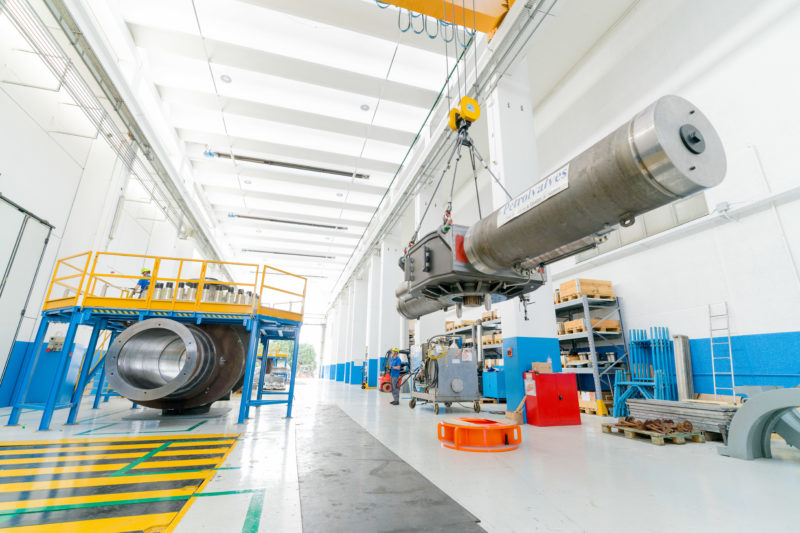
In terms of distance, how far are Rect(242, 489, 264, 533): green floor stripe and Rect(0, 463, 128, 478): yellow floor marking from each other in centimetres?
170

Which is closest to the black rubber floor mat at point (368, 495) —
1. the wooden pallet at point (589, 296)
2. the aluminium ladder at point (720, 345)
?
the wooden pallet at point (589, 296)

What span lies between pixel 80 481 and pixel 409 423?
14.3ft

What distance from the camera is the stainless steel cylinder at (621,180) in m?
1.63

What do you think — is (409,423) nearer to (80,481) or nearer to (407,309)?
(407,309)

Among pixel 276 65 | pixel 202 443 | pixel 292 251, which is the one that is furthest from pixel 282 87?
pixel 292 251

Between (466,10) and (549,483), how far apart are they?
297 inches

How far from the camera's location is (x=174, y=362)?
6.70 metres

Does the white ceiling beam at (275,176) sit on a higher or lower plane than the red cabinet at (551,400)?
higher

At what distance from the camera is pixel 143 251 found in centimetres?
1195

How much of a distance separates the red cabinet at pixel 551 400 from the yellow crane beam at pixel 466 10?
245 inches

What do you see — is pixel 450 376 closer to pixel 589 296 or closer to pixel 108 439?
pixel 589 296

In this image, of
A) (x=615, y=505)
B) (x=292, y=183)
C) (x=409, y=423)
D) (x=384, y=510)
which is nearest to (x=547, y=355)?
(x=409, y=423)

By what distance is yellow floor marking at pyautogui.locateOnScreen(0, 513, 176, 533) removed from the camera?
1.98 m

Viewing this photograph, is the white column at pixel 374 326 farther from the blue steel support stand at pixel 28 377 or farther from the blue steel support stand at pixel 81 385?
the blue steel support stand at pixel 28 377
